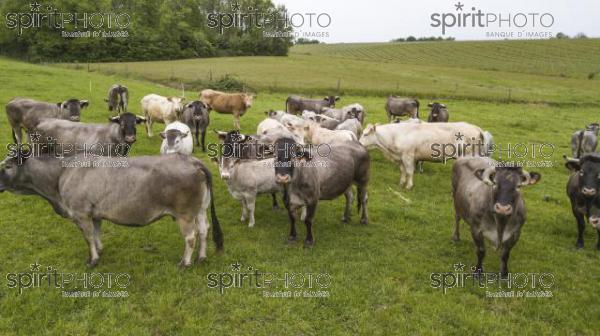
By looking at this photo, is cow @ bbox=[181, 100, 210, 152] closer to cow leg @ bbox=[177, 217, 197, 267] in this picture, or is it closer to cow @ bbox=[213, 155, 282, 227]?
cow @ bbox=[213, 155, 282, 227]

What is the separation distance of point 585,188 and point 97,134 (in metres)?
11.9

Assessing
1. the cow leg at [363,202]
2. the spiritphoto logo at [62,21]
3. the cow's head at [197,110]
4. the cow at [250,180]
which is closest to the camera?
the cow at [250,180]

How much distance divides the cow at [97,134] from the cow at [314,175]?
17.9 feet

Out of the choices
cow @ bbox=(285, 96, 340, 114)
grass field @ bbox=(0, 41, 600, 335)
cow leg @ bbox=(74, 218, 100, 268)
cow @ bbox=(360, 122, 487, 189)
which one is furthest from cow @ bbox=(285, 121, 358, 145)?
cow @ bbox=(285, 96, 340, 114)

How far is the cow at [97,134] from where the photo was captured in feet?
38.1

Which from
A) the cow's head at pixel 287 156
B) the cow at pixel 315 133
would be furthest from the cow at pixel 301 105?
the cow's head at pixel 287 156

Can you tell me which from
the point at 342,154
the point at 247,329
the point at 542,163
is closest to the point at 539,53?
the point at 542,163

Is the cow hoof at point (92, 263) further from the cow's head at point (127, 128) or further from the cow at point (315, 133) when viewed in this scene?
the cow at point (315, 133)

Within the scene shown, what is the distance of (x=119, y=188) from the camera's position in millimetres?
7152

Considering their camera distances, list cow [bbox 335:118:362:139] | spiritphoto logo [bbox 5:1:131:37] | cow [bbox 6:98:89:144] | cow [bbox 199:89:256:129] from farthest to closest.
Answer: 1. spiritphoto logo [bbox 5:1:131:37]
2. cow [bbox 199:89:256:129]
3. cow [bbox 335:118:362:139]
4. cow [bbox 6:98:89:144]

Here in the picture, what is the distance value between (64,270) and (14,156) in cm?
220

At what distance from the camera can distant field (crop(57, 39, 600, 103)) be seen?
39.1 m

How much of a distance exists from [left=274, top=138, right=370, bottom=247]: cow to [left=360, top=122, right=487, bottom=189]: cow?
356 cm

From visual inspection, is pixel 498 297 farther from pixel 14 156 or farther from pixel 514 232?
pixel 14 156
